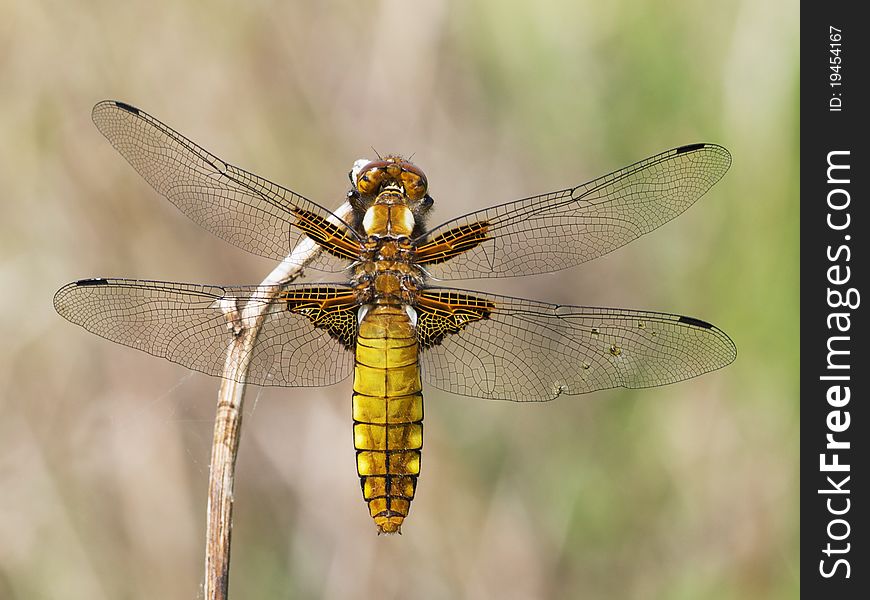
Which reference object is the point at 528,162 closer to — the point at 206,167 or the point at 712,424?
the point at 712,424

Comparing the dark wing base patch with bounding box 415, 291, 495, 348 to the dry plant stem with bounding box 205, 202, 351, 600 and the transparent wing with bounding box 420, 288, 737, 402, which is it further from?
the dry plant stem with bounding box 205, 202, 351, 600

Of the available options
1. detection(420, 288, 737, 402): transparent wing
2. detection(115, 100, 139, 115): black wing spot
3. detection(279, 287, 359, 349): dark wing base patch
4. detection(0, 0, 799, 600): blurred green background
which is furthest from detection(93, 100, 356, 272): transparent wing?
detection(0, 0, 799, 600): blurred green background

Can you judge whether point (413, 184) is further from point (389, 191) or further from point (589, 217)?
point (589, 217)

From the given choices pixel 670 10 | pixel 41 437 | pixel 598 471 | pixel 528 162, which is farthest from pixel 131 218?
pixel 670 10

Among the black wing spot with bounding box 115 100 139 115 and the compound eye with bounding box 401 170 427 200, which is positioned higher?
the black wing spot with bounding box 115 100 139 115

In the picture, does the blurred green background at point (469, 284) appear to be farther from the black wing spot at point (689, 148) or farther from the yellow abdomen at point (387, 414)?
the yellow abdomen at point (387, 414)

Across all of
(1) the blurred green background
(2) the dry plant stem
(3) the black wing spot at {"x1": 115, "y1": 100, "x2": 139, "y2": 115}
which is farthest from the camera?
(1) the blurred green background
